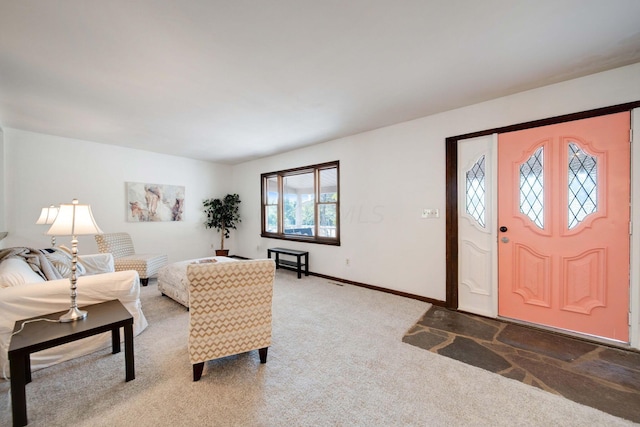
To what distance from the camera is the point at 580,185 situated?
2461mm

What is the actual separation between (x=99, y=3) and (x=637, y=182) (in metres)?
4.47

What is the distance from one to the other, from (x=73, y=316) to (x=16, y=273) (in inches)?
29.9

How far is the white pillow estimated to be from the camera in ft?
6.34

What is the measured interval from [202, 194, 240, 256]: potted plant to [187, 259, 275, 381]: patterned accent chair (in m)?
4.62

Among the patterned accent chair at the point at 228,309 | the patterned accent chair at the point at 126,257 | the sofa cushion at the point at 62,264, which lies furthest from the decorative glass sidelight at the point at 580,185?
the patterned accent chair at the point at 126,257

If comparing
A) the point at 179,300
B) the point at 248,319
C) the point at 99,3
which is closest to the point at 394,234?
the point at 248,319

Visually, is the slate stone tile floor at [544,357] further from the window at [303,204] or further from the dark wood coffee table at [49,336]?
the dark wood coffee table at [49,336]

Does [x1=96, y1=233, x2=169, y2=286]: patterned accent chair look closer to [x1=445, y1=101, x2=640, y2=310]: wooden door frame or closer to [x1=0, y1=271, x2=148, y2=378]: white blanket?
[x1=0, y1=271, x2=148, y2=378]: white blanket

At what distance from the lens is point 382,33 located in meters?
1.83

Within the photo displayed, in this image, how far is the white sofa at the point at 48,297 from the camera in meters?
1.83

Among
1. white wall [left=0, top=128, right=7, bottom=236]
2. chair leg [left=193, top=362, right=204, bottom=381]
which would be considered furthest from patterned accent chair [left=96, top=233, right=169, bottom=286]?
chair leg [left=193, top=362, right=204, bottom=381]

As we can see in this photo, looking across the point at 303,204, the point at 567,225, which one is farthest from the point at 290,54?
the point at 303,204

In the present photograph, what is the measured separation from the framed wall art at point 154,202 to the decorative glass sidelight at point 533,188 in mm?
6285

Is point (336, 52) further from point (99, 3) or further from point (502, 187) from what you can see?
point (502, 187)
